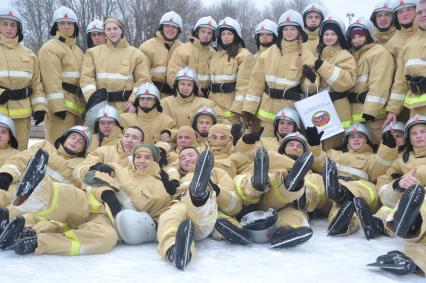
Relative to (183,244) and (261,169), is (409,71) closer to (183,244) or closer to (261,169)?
(261,169)

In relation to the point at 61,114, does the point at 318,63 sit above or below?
above

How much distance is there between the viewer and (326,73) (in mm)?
6109

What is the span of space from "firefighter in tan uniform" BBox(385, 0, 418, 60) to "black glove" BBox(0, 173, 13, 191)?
475 cm

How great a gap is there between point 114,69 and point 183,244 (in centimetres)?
380

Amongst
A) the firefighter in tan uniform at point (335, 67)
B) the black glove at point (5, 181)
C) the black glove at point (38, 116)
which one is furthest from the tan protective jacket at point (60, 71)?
the firefighter in tan uniform at point (335, 67)

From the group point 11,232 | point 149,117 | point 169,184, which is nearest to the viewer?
point 11,232

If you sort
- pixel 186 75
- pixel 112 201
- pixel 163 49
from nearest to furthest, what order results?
1. pixel 112 201
2. pixel 186 75
3. pixel 163 49


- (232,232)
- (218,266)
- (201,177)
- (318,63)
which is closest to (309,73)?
(318,63)

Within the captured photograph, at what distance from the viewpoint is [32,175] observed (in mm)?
3678

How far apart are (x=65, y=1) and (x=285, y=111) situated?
76.6ft

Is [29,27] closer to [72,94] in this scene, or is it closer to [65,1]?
[65,1]

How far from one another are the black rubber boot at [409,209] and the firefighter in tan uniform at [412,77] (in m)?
2.26

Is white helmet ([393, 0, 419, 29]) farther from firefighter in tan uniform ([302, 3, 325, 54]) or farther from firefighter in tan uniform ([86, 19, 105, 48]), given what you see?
firefighter in tan uniform ([86, 19, 105, 48])

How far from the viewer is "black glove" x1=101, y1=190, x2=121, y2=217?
4297 millimetres
